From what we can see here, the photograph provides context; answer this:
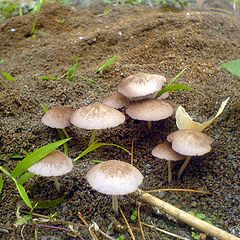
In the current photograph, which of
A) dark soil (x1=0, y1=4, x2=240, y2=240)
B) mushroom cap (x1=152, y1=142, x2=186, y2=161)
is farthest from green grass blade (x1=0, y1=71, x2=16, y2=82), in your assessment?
mushroom cap (x1=152, y1=142, x2=186, y2=161)

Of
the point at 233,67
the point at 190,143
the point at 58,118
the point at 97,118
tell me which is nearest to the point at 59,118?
the point at 58,118

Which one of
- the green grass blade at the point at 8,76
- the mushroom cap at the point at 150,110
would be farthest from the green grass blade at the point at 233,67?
the green grass blade at the point at 8,76

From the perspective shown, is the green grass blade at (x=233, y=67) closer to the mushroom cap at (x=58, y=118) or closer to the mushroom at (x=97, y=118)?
the mushroom at (x=97, y=118)

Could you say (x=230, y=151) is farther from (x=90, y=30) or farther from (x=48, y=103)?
(x=90, y=30)

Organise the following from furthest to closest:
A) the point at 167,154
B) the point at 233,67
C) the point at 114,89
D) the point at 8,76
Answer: the point at 8,76
the point at 114,89
the point at 233,67
the point at 167,154

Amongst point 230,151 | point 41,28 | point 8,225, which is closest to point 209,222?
point 230,151

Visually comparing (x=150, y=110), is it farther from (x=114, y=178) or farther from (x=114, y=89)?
(x=114, y=89)

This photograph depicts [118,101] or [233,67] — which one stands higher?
[233,67]

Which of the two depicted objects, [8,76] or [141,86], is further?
[8,76]

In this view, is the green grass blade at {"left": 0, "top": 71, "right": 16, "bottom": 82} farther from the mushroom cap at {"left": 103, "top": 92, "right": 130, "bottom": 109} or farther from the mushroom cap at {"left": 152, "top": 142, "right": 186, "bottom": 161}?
the mushroom cap at {"left": 152, "top": 142, "right": 186, "bottom": 161}
